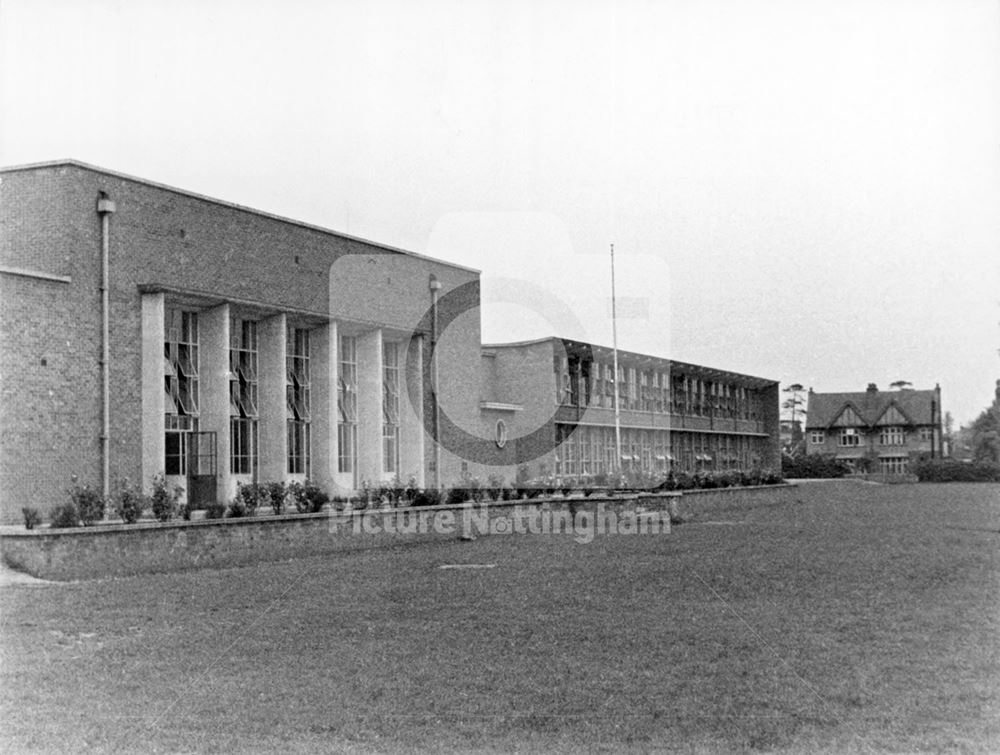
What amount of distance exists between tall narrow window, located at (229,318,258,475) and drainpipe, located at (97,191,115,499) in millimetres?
4711

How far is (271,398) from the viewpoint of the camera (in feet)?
85.9

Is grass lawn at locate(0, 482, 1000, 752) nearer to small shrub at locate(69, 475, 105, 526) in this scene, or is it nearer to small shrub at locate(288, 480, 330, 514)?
small shrub at locate(69, 475, 105, 526)

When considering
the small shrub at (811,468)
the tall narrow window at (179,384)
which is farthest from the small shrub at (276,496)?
the small shrub at (811,468)

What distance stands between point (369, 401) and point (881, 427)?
3008 inches

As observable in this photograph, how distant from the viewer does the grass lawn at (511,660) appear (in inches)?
248

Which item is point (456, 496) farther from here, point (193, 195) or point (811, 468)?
point (811, 468)

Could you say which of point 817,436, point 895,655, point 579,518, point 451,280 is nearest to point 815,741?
point 895,655

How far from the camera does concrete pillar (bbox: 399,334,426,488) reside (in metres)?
32.1

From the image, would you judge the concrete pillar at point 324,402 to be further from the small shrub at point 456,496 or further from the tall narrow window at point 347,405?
the small shrub at point 456,496

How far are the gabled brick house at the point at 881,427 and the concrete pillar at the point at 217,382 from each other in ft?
256

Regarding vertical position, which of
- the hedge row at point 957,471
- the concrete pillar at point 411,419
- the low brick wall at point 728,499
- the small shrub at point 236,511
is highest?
the concrete pillar at point 411,419

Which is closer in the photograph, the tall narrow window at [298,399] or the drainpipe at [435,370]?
the tall narrow window at [298,399]

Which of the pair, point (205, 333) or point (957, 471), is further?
point (957, 471)

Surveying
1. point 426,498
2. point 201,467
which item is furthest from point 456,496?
point 201,467
